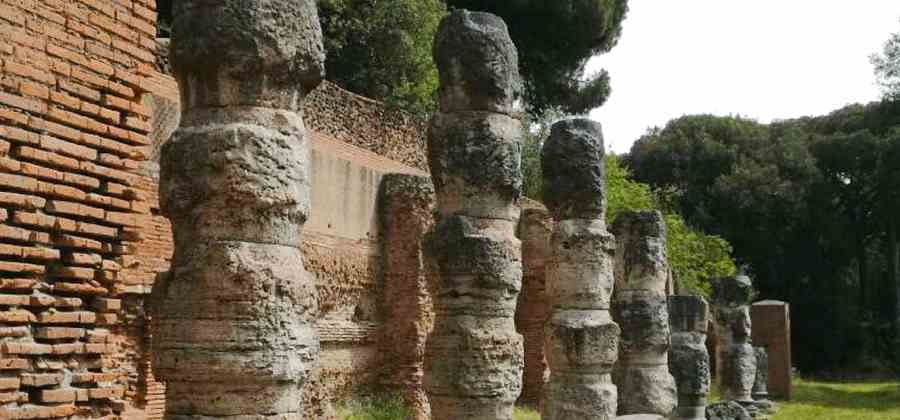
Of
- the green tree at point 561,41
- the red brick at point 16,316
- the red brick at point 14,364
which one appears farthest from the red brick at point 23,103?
the green tree at point 561,41

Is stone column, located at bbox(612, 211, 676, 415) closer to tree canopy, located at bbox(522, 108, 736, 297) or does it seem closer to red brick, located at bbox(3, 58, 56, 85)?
red brick, located at bbox(3, 58, 56, 85)

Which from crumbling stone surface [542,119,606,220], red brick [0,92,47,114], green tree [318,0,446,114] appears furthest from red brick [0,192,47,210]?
green tree [318,0,446,114]

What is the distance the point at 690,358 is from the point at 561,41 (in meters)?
15.0

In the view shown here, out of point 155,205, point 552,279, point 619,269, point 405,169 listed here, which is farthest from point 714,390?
point 155,205

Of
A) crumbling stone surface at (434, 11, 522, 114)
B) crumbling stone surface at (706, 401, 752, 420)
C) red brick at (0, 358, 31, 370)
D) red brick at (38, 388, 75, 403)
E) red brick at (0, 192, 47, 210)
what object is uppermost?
crumbling stone surface at (434, 11, 522, 114)


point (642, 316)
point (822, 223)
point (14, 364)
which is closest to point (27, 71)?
point (14, 364)

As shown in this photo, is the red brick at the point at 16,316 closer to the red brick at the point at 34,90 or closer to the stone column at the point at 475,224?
the red brick at the point at 34,90

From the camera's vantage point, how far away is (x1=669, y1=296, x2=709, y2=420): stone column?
14.2 metres

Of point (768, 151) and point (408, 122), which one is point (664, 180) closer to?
point (768, 151)

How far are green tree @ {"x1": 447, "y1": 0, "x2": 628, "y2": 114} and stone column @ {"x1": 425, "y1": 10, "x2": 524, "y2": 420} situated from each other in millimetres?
17515

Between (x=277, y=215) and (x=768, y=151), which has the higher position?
(x=768, y=151)

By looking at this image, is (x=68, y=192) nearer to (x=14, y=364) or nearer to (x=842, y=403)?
(x=14, y=364)

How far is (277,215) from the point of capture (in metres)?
4.96

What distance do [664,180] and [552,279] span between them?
31.9 m
